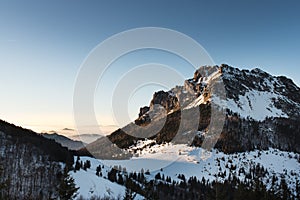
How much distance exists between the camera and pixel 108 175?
15275cm

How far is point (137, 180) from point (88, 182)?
49.9m

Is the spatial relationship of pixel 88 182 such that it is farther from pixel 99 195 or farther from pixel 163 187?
pixel 163 187

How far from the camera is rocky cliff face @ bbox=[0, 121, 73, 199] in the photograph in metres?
110

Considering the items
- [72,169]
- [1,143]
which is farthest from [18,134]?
[72,169]

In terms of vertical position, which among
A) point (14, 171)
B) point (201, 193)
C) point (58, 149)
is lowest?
point (201, 193)

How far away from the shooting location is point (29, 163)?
12519 cm

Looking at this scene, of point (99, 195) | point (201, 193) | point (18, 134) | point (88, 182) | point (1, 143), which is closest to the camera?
point (99, 195)

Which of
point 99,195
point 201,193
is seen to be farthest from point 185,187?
point 99,195

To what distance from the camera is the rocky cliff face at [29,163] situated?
360ft

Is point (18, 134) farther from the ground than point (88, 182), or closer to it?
farther from the ground

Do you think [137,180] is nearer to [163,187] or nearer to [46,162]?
[163,187]

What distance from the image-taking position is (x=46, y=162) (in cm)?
12912

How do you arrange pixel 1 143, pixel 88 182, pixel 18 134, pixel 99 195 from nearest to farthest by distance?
1. pixel 99 195
2. pixel 88 182
3. pixel 1 143
4. pixel 18 134

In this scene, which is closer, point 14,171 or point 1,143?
point 14,171
